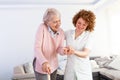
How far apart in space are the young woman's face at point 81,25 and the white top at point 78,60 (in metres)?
0.04

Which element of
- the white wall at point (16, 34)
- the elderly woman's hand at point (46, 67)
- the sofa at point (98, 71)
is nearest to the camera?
the elderly woman's hand at point (46, 67)

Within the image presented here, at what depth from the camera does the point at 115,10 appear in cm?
559

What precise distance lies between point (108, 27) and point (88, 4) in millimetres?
860

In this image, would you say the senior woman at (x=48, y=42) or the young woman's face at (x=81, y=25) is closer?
the senior woman at (x=48, y=42)

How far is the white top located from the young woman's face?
0.14ft

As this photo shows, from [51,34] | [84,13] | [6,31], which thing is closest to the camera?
[51,34]

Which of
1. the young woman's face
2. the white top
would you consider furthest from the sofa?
the young woman's face

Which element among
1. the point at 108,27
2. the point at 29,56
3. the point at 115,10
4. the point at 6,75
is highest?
the point at 115,10

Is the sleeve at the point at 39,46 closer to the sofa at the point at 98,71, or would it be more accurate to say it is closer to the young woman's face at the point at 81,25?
the young woman's face at the point at 81,25

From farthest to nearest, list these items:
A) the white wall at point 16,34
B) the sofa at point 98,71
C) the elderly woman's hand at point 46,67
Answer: the white wall at point 16,34, the sofa at point 98,71, the elderly woman's hand at point 46,67

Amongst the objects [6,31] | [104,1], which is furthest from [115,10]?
[6,31]

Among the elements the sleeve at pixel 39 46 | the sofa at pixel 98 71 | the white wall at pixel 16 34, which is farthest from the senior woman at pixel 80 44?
the white wall at pixel 16 34

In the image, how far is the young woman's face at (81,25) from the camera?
169 cm

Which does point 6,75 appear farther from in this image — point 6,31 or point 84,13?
point 84,13
